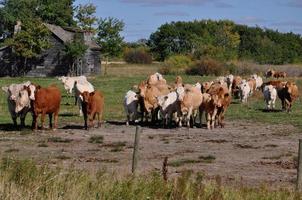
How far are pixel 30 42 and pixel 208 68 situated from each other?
2038 cm

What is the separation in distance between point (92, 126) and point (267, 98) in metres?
13.6

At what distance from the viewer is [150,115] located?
97.0ft

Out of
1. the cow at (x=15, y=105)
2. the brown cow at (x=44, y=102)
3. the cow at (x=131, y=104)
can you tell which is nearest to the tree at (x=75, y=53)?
the cow at (x=131, y=104)

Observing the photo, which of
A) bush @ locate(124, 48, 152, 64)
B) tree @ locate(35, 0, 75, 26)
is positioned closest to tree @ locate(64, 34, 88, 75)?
tree @ locate(35, 0, 75, 26)

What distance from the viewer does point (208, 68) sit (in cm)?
8012

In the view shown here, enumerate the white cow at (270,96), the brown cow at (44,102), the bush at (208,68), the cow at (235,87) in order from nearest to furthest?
1. the brown cow at (44,102)
2. the white cow at (270,96)
3. the cow at (235,87)
4. the bush at (208,68)

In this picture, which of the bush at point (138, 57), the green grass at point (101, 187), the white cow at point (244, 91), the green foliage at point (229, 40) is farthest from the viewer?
the green foliage at point (229, 40)

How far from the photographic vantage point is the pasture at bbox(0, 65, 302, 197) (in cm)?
1684

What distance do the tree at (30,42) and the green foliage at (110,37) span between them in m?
14.1

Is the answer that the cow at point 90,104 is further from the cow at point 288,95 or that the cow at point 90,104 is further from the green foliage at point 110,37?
the green foliage at point 110,37

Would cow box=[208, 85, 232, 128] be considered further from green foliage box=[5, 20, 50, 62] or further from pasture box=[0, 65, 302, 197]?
green foliage box=[5, 20, 50, 62]

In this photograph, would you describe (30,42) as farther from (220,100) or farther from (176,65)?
(220,100)

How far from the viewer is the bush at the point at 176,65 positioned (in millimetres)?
84213

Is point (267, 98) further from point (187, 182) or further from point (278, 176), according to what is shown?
point (187, 182)
